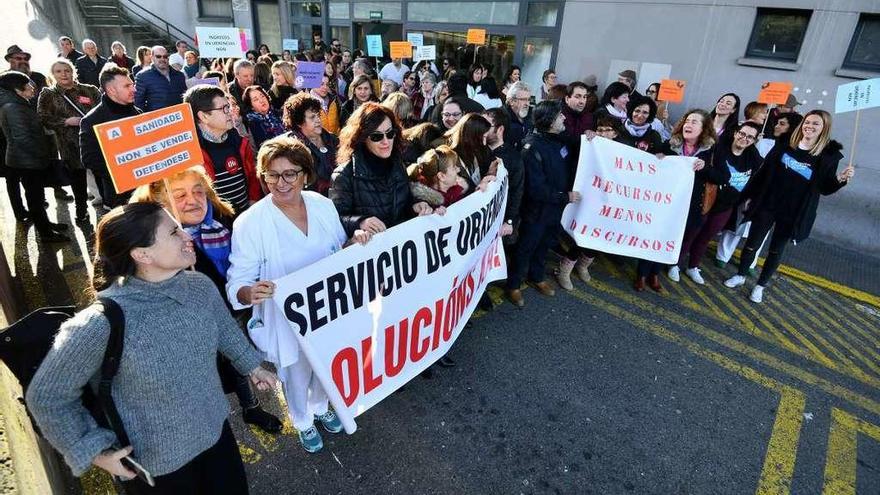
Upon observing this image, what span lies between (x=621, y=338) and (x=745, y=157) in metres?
2.40

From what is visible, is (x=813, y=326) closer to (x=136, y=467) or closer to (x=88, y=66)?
(x=136, y=467)

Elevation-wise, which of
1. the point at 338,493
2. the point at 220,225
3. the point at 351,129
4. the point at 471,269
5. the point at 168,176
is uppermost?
the point at 351,129

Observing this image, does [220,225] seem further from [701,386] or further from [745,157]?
[745,157]

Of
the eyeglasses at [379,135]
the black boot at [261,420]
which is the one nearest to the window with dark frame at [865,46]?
the eyeglasses at [379,135]

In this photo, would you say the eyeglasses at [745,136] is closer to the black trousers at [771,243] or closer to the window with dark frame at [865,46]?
the black trousers at [771,243]

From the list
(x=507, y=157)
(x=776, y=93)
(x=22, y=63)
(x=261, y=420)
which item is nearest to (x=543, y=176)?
(x=507, y=157)

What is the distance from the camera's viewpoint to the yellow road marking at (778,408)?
2961mm

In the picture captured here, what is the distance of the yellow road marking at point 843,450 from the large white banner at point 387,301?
2.61m

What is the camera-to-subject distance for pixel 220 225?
265 centimetres

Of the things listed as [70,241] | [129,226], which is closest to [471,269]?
[129,226]

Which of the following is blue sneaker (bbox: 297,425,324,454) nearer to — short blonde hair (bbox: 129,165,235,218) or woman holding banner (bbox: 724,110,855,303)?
short blonde hair (bbox: 129,165,235,218)

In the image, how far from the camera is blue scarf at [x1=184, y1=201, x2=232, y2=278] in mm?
2574

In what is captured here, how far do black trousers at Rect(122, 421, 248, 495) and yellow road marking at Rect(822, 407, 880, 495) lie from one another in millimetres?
3453

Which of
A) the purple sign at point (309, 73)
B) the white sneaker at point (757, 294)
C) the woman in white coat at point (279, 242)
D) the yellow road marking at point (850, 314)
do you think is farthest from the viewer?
the purple sign at point (309, 73)
